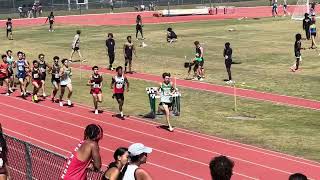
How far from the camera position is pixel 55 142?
17.4m

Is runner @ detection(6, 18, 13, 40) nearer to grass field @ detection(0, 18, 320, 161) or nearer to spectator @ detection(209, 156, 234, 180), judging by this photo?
grass field @ detection(0, 18, 320, 161)

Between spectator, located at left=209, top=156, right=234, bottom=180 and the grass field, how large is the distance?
9.80 metres

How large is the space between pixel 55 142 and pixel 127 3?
72.9m

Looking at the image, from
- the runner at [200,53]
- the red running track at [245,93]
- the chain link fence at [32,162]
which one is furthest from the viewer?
the runner at [200,53]

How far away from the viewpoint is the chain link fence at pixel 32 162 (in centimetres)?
992

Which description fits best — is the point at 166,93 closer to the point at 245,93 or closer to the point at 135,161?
the point at 245,93

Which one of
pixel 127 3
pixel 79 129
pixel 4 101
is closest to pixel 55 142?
pixel 79 129

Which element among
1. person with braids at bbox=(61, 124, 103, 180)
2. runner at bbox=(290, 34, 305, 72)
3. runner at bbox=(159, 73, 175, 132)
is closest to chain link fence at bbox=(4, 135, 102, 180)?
person with braids at bbox=(61, 124, 103, 180)

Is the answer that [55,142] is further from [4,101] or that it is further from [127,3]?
[127,3]

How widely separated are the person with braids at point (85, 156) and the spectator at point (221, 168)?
2.51 metres

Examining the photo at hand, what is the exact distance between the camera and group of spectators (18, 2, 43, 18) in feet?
245

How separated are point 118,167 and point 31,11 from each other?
69429 millimetres

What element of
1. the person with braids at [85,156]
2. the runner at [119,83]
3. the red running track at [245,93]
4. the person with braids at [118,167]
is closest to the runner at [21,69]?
the red running track at [245,93]

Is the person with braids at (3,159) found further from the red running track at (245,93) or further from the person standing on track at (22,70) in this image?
the person standing on track at (22,70)
